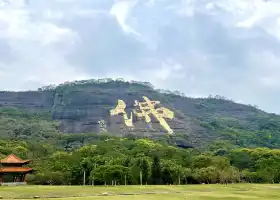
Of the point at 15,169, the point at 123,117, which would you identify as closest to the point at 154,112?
the point at 123,117

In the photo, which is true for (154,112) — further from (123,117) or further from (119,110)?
(119,110)

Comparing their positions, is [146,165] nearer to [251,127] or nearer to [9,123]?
[9,123]

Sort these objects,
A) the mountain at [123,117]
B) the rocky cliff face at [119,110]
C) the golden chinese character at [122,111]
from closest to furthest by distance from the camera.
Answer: the mountain at [123,117]
the rocky cliff face at [119,110]
the golden chinese character at [122,111]

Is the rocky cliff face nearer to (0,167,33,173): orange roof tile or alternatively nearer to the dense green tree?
the dense green tree

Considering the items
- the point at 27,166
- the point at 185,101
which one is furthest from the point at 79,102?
the point at 27,166

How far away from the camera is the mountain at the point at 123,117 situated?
132 m

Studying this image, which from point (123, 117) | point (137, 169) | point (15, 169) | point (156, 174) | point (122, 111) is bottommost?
point (156, 174)

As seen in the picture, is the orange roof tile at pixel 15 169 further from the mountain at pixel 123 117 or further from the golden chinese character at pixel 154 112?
the golden chinese character at pixel 154 112

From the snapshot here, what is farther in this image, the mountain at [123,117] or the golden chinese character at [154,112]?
the golden chinese character at [154,112]

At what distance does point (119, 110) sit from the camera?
144375 mm

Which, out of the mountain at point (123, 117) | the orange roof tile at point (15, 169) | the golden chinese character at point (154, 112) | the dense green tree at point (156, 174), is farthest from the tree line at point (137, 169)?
the golden chinese character at point (154, 112)

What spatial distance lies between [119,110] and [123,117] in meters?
5.83

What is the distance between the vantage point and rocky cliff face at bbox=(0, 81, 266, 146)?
13388 centimetres

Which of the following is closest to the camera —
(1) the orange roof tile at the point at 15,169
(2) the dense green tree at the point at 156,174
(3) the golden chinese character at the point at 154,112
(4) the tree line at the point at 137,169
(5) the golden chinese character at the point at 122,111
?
(4) the tree line at the point at 137,169
